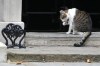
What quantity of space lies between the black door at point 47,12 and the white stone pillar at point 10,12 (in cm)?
118

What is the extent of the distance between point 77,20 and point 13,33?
5.73 ft

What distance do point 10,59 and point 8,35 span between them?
2.94 feet

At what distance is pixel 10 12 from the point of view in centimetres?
1114

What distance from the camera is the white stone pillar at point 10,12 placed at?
1108 centimetres

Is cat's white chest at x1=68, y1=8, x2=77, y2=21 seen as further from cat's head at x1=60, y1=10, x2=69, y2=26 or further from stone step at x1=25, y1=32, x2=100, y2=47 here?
stone step at x1=25, y1=32, x2=100, y2=47

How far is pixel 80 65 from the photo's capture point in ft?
33.1

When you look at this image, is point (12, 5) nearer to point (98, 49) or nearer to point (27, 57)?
point (27, 57)

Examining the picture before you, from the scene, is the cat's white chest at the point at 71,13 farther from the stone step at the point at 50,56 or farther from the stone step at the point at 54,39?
the stone step at the point at 50,56

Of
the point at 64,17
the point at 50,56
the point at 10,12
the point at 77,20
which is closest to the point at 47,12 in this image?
the point at 64,17

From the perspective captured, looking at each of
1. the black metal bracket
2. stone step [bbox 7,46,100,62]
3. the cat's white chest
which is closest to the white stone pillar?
the black metal bracket

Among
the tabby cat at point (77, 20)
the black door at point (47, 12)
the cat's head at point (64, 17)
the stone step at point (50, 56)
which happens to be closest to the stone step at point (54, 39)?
the tabby cat at point (77, 20)

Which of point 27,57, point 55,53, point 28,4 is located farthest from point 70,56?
point 28,4

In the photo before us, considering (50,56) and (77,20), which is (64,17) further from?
(50,56)

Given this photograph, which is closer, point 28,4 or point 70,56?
point 70,56
